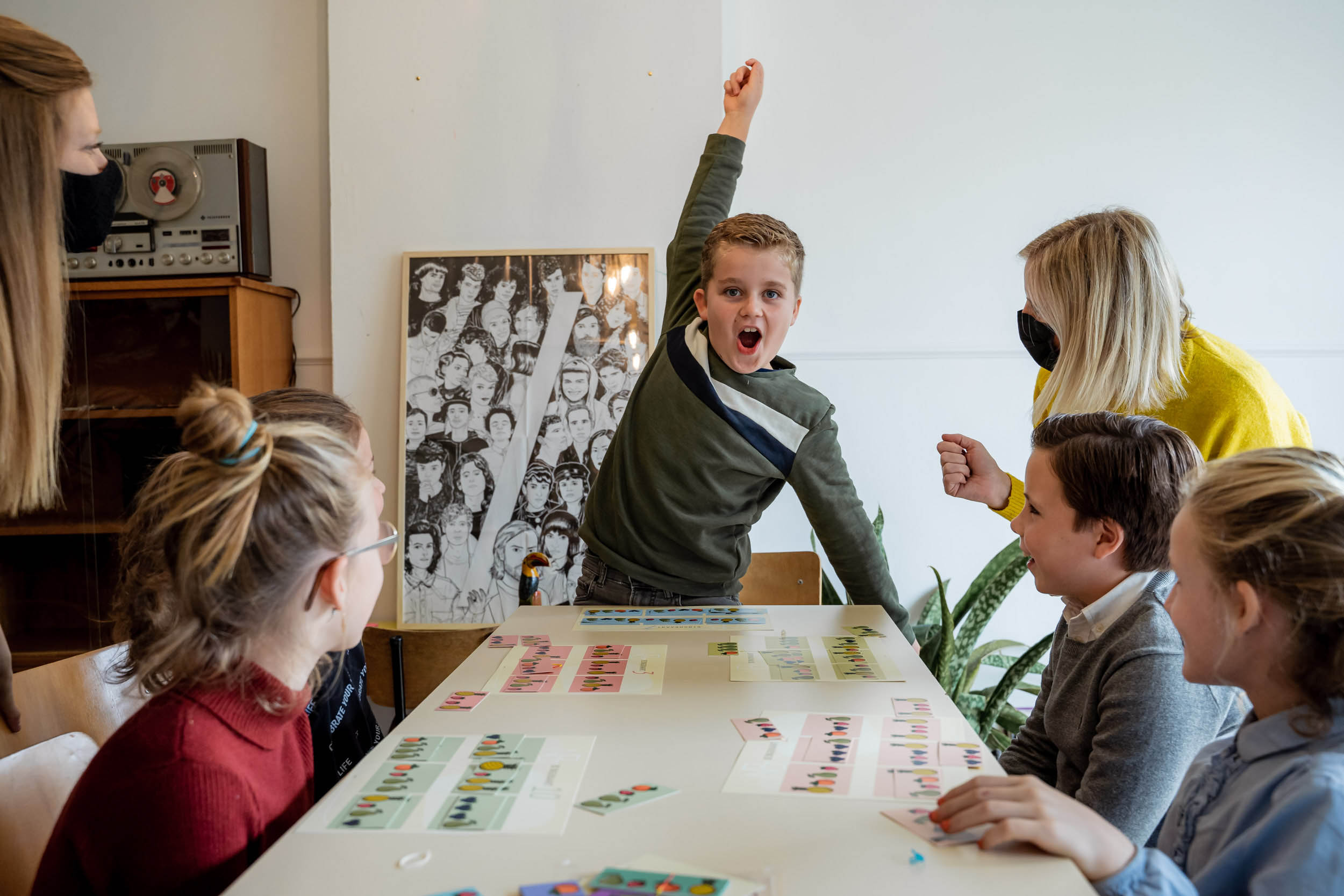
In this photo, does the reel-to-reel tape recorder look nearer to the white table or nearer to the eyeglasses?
the eyeglasses

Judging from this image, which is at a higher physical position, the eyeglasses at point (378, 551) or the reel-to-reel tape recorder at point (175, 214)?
the reel-to-reel tape recorder at point (175, 214)

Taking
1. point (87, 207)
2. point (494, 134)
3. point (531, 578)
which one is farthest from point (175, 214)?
point (531, 578)

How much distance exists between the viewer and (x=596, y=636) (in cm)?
168

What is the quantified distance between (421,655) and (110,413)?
1.87 m

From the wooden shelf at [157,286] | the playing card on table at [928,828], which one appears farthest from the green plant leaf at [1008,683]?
the wooden shelf at [157,286]

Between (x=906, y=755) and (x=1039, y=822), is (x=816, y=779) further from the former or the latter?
(x=1039, y=822)

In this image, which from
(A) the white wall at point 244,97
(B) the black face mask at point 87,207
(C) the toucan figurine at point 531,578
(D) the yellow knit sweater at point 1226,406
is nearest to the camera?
(D) the yellow knit sweater at point 1226,406

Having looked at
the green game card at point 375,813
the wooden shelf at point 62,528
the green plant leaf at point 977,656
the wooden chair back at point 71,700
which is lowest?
the green plant leaf at point 977,656

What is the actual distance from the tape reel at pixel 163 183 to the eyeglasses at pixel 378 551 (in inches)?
91.3

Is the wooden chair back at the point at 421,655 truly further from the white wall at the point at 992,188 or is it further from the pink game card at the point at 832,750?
the white wall at the point at 992,188

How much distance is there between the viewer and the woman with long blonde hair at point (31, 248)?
1149mm

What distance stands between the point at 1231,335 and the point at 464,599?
106 inches

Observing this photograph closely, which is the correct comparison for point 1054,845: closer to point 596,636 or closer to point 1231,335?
point 596,636

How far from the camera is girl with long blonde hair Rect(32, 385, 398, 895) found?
90 cm
